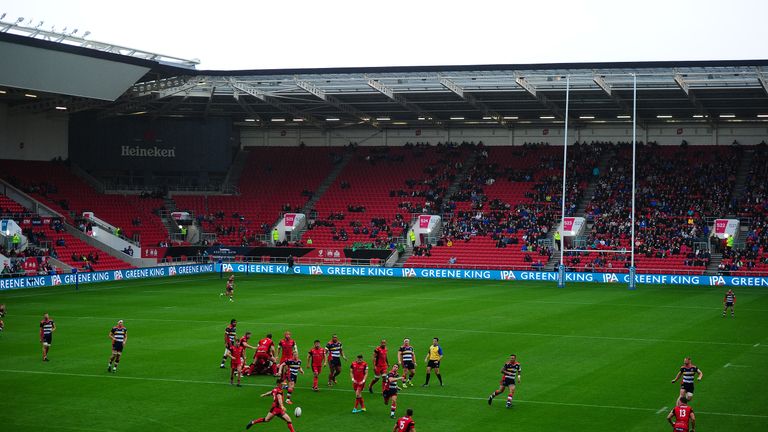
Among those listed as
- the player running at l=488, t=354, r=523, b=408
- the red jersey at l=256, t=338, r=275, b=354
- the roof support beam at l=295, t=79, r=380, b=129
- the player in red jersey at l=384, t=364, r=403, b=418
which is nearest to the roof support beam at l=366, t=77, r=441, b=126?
the roof support beam at l=295, t=79, r=380, b=129

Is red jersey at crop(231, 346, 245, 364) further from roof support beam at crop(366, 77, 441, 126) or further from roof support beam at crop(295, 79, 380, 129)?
roof support beam at crop(295, 79, 380, 129)

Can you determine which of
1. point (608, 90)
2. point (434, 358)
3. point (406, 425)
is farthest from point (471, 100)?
point (406, 425)

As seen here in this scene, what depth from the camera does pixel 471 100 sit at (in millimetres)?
71250

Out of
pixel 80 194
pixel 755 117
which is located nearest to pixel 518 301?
pixel 755 117

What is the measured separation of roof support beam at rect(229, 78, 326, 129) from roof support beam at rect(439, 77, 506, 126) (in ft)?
46.8

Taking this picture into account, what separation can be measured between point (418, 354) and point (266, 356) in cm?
629

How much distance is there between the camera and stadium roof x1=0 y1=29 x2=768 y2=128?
198ft

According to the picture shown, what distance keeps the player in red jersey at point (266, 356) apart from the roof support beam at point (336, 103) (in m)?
39.7

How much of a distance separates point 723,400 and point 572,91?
42719mm

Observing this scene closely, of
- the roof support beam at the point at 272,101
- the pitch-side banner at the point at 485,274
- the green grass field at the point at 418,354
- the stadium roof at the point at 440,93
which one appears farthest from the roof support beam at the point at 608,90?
the roof support beam at the point at 272,101

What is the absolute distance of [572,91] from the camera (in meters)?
66.6

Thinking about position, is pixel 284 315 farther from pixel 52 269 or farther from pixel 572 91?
pixel 572 91

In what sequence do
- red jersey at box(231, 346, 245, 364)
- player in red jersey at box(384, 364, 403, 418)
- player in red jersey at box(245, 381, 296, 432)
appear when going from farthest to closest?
red jersey at box(231, 346, 245, 364) < player in red jersey at box(384, 364, 403, 418) < player in red jersey at box(245, 381, 296, 432)

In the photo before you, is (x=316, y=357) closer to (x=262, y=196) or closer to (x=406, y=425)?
(x=406, y=425)
